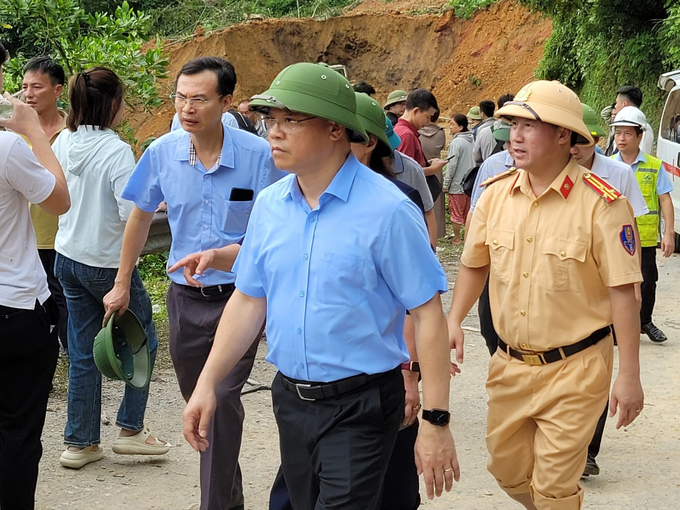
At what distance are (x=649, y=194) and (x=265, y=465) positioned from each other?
14.6ft

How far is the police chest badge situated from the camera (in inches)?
163

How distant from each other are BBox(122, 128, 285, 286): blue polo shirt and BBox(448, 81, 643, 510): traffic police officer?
1.14 meters

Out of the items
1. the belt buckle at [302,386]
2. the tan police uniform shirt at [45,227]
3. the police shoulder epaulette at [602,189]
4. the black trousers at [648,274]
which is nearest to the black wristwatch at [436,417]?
the belt buckle at [302,386]

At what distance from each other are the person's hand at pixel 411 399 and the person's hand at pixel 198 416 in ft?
2.90

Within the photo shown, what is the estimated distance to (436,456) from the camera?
10.9 ft

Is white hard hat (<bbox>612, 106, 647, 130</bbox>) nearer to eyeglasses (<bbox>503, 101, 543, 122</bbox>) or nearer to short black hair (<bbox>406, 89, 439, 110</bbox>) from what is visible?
short black hair (<bbox>406, 89, 439, 110</bbox>)

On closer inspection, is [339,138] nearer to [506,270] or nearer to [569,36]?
[506,270]

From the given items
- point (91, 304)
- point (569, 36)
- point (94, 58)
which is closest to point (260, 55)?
point (569, 36)

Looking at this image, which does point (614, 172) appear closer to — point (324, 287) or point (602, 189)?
point (602, 189)

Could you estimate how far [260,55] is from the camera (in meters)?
34.2

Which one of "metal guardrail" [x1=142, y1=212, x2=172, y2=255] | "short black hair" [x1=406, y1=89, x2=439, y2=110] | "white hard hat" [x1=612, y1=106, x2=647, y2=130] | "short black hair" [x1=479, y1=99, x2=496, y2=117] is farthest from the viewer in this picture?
"short black hair" [x1=479, y1=99, x2=496, y2=117]

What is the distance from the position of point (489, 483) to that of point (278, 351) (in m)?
2.57

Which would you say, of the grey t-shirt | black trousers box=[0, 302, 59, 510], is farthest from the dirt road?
the grey t-shirt

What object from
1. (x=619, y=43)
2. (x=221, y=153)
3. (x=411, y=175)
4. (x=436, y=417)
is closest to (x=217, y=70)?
(x=221, y=153)
